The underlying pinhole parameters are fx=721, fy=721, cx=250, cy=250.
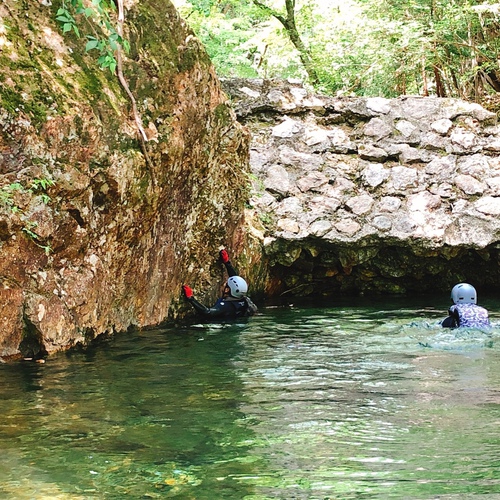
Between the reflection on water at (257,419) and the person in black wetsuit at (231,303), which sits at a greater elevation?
the person in black wetsuit at (231,303)

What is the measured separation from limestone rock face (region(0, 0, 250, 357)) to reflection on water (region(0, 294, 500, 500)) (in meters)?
0.54

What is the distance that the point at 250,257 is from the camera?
10969 mm

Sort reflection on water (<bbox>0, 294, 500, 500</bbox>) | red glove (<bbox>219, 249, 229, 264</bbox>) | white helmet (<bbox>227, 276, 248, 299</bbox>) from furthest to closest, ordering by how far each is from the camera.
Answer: red glove (<bbox>219, 249, 229, 264</bbox>), white helmet (<bbox>227, 276, 248, 299</bbox>), reflection on water (<bbox>0, 294, 500, 500</bbox>)

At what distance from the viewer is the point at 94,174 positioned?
7.05 meters

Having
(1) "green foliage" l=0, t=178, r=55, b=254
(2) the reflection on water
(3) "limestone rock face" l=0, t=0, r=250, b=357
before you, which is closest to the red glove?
(3) "limestone rock face" l=0, t=0, r=250, b=357

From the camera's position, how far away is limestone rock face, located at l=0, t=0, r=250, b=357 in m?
6.55

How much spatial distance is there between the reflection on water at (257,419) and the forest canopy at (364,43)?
797 centimetres

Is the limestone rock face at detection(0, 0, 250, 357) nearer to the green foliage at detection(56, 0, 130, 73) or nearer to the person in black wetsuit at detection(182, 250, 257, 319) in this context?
the person in black wetsuit at detection(182, 250, 257, 319)

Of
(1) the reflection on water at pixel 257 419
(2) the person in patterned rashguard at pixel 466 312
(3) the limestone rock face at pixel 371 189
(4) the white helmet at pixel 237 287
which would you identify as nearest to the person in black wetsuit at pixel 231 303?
(4) the white helmet at pixel 237 287

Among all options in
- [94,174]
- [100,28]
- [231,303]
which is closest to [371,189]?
[231,303]

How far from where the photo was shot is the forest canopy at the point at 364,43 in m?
14.8

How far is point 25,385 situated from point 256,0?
15285mm

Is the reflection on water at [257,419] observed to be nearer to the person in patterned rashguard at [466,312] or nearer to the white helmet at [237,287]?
the person in patterned rashguard at [466,312]

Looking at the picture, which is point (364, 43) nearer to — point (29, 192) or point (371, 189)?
point (371, 189)
